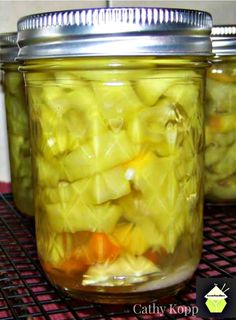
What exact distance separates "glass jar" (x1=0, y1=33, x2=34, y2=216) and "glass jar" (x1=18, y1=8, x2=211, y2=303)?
0.58 ft

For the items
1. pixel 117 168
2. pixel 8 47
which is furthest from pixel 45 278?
pixel 8 47

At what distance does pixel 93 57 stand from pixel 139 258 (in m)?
0.17

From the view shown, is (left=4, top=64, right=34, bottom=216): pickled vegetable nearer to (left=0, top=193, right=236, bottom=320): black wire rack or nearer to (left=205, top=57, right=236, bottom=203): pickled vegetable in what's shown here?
(left=0, top=193, right=236, bottom=320): black wire rack

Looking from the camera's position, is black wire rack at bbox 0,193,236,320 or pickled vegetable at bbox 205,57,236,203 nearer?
black wire rack at bbox 0,193,236,320

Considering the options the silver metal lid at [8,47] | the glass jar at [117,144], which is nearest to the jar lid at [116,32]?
the glass jar at [117,144]

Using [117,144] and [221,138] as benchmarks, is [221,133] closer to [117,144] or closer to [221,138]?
[221,138]

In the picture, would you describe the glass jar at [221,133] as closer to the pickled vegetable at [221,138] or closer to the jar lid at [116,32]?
the pickled vegetable at [221,138]

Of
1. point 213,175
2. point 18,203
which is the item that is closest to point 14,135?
point 18,203

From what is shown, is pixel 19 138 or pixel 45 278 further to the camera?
pixel 19 138

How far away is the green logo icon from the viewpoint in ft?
1.49

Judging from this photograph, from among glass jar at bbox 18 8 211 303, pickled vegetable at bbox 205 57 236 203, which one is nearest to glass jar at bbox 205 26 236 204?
pickled vegetable at bbox 205 57 236 203

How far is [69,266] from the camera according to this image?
47 centimetres

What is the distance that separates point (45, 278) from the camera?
529 millimetres

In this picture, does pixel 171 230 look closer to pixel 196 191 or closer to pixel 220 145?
pixel 196 191
